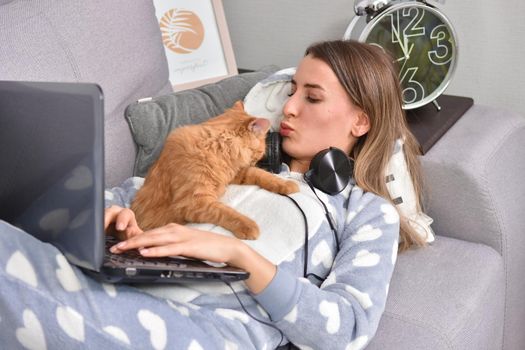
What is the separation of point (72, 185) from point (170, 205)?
0.54 m

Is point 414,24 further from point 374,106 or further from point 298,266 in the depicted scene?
point 298,266

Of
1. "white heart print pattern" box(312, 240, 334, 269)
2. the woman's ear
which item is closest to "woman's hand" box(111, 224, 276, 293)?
"white heart print pattern" box(312, 240, 334, 269)

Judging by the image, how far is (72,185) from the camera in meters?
0.81

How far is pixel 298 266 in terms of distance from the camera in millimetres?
1279

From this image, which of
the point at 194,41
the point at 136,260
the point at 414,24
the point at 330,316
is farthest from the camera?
the point at 194,41

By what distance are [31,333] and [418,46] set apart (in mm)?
1399

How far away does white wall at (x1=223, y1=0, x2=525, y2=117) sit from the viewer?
6.53 feet

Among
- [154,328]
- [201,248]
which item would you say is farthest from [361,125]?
[154,328]

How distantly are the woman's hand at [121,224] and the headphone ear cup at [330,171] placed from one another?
455 mm

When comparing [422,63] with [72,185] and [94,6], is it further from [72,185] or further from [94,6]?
[72,185]

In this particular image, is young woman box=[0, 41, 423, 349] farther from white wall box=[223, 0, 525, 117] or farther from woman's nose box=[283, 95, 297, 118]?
white wall box=[223, 0, 525, 117]

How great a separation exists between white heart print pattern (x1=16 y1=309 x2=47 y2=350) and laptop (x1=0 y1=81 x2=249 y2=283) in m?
0.10

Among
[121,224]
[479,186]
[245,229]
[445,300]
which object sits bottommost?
[445,300]

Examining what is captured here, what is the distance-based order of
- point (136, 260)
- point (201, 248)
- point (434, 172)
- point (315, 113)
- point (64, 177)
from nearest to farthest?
point (64, 177) < point (136, 260) < point (201, 248) < point (315, 113) < point (434, 172)
